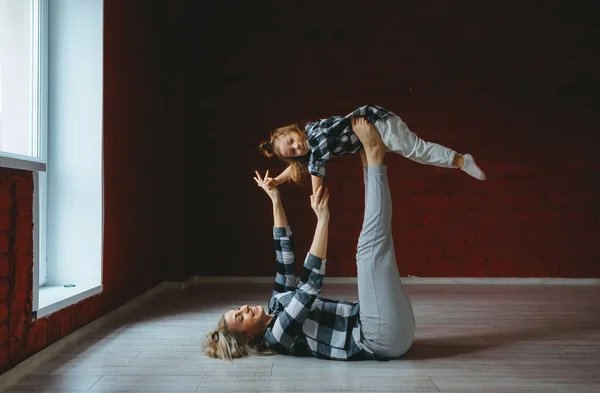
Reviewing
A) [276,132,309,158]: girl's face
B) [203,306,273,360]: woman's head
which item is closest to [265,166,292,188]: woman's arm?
[276,132,309,158]: girl's face

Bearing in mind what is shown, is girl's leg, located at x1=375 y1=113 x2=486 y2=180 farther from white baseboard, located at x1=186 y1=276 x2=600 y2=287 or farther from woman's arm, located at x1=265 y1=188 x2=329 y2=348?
white baseboard, located at x1=186 y1=276 x2=600 y2=287

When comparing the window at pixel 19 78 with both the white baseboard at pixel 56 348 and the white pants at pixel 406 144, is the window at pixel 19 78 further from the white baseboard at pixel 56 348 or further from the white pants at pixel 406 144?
the white pants at pixel 406 144

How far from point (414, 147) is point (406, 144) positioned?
0.13 ft

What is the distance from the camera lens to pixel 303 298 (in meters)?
2.25

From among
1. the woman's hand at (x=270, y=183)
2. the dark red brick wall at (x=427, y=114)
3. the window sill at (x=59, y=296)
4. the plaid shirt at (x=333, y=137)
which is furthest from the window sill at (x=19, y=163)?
the dark red brick wall at (x=427, y=114)

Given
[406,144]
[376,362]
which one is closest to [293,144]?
[406,144]

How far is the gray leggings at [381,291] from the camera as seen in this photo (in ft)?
7.55

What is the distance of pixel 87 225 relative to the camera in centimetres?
309

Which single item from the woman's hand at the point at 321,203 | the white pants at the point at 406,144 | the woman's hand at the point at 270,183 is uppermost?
the white pants at the point at 406,144

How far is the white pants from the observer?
255 centimetres

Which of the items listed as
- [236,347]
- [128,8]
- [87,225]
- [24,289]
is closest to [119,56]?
[128,8]

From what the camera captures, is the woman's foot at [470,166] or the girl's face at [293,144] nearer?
the woman's foot at [470,166]

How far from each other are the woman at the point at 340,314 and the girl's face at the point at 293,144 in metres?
0.43

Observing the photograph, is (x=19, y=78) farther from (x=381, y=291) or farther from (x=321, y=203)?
(x=381, y=291)
